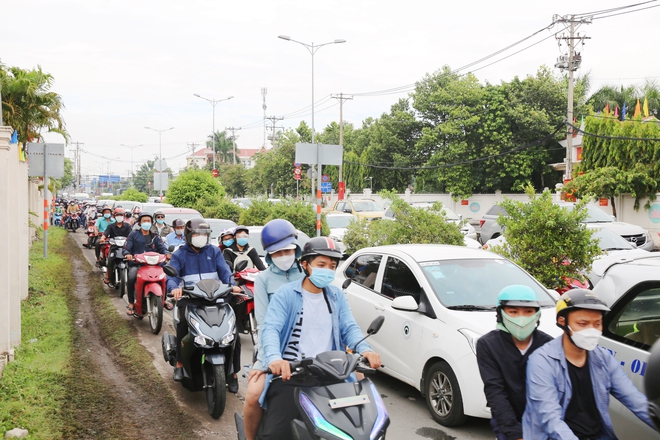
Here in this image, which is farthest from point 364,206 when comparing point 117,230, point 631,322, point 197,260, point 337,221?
point 631,322

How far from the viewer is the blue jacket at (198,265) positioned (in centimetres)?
706

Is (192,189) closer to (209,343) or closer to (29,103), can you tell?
(29,103)

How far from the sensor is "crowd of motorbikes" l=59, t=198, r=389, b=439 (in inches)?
131

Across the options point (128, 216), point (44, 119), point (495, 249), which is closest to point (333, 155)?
point (128, 216)

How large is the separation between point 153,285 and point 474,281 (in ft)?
17.1

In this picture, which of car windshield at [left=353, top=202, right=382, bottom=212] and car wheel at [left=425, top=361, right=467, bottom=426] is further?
car windshield at [left=353, top=202, right=382, bottom=212]

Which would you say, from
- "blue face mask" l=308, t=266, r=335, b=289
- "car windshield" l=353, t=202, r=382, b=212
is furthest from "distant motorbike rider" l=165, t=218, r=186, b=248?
"car windshield" l=353, t=202, r=382, b=212

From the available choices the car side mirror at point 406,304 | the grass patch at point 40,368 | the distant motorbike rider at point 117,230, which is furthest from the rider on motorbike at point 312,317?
the distant motorbike rider at point 117,230

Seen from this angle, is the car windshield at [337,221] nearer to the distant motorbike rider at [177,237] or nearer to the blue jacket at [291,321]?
the distant motorbike rider at [177,237]

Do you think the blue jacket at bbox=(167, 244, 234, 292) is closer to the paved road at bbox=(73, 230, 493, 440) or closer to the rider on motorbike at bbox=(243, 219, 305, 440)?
the paved road at bbox=(73, 230, 493, 440)

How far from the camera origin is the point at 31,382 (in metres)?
6.56

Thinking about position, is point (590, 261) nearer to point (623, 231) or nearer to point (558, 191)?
point (623, 231)

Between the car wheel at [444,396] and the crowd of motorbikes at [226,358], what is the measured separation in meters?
1.76

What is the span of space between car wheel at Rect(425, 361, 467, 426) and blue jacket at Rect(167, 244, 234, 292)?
270cm
